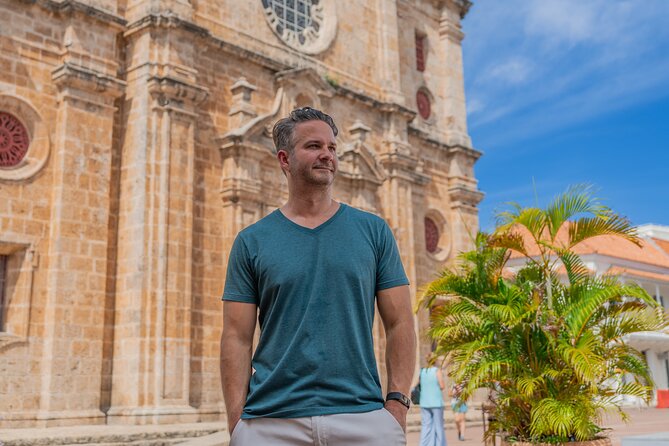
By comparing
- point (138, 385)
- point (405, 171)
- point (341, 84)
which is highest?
point (341, 84)

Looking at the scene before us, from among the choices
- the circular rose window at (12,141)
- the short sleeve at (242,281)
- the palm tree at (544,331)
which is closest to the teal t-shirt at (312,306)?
the short sleeve at (242,281)

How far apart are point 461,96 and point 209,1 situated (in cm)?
1002

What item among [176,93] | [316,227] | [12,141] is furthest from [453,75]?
[316,227]

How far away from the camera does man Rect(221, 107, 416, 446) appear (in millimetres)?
2330

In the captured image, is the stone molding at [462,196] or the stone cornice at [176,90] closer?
the stone cornice at [176,90]

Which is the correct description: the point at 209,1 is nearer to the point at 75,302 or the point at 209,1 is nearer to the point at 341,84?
the point at 341,84

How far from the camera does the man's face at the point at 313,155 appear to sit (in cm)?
259

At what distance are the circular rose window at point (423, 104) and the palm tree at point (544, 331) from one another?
536 inches

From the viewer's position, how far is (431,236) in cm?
2156

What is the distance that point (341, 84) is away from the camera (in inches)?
738

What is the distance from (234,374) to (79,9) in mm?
12519

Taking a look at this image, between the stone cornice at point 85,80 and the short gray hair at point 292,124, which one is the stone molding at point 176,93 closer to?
the stone cornice at point 85,80

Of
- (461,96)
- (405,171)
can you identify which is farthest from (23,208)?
(461,96)

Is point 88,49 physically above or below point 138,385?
above
